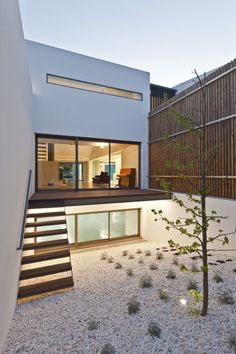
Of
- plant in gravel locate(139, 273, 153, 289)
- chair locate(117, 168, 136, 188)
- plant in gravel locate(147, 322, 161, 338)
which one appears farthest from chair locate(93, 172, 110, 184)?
plant in gravel locate(147, 322, 161, 338)

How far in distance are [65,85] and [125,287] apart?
7.17 meters

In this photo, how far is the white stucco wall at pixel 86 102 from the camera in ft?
24.5

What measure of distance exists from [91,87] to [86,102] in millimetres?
695

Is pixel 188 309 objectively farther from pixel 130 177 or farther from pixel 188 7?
pixel 188 7

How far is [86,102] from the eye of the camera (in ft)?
26.9

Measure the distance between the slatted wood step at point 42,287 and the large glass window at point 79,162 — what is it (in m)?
4.42

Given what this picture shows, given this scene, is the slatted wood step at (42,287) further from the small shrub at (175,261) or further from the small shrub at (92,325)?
the small shrub at (175,261)

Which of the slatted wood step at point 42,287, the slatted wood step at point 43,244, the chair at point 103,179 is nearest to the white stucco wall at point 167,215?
the chair at point 103,179

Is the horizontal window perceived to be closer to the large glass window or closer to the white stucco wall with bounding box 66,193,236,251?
the large glass window

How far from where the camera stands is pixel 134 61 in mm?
9711

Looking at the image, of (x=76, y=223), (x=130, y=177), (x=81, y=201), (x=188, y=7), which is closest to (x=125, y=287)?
(x=81, y=201)

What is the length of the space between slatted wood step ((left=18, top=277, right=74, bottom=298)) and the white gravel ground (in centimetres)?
14

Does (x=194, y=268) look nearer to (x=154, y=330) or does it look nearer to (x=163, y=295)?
(x=163, y=295)

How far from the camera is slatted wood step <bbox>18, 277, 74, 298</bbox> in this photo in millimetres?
3705
